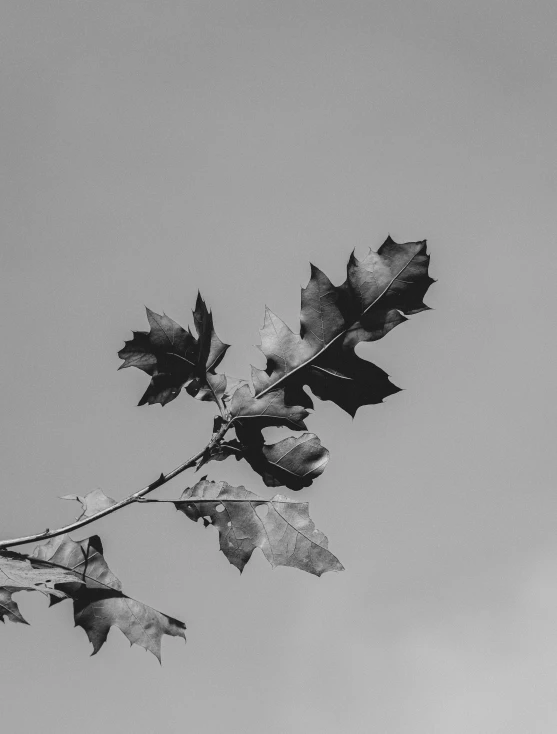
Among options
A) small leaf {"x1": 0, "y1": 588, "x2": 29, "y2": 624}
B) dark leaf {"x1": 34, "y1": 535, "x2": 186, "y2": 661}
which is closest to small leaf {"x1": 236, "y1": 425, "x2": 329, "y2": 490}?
dark leaf {"x1": 34, "y1": 535, "x2": 186, "y2": 661}

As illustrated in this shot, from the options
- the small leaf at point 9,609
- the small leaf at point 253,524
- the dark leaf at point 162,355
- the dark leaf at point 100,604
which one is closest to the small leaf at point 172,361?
the dark leaf at point 162,355

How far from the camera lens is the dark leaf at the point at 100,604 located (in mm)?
1765

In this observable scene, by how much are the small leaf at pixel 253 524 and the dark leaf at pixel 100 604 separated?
22 centimetres

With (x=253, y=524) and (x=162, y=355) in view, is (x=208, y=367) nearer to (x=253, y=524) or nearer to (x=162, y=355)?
(x=162, y=355)

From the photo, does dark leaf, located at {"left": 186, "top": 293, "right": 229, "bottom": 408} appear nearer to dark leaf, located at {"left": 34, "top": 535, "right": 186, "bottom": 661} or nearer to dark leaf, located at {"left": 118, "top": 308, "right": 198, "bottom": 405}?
dark leaf, located at {"left": 118, "top": 308, "right": 198, "bottom": 405}

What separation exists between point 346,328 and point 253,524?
50 cm

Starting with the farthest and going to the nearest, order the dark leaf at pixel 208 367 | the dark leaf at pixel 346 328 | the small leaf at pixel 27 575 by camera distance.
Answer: the dark leaf at pixel 208 367, the dark leaf at pixel 346 328, the small leaf at pixel 27 575

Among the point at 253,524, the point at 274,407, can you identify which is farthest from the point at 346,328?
the point at 253,524

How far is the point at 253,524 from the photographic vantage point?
5.86 feet

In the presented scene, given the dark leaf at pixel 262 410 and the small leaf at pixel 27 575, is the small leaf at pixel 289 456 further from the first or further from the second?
the small leaf at pixel 27 575

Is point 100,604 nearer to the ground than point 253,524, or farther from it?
nearer to the ground

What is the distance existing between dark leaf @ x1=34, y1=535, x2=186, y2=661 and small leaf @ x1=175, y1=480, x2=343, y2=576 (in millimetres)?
224

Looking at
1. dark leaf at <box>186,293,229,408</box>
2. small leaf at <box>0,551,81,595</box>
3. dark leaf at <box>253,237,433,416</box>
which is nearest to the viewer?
small leaf at <box>0,551,81,595</box>

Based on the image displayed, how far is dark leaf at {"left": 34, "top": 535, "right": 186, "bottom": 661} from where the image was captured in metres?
1.76
